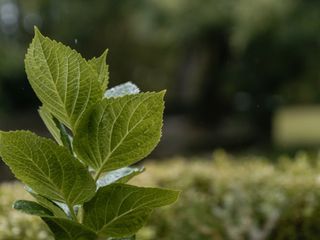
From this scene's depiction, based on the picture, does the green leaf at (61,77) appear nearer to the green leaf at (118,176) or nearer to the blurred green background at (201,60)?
the green leaf at (118,176)

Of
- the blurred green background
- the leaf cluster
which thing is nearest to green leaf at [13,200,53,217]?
the leaf cluster

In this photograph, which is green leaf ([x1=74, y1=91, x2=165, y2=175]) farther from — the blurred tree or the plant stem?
the blurred tree

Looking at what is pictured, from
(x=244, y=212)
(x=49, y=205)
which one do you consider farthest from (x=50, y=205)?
(x=244, y=212)

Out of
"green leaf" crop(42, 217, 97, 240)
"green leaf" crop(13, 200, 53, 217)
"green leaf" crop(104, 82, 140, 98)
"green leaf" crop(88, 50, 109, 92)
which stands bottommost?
"green leaf" crop(42, 217, 97, 240)

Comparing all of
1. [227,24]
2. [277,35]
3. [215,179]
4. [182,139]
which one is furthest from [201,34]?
[215,179]

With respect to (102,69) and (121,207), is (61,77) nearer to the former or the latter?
(102,69)

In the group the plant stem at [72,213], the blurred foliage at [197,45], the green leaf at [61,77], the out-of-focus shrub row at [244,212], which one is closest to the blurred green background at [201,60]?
the blurred foliage at [197,45]
